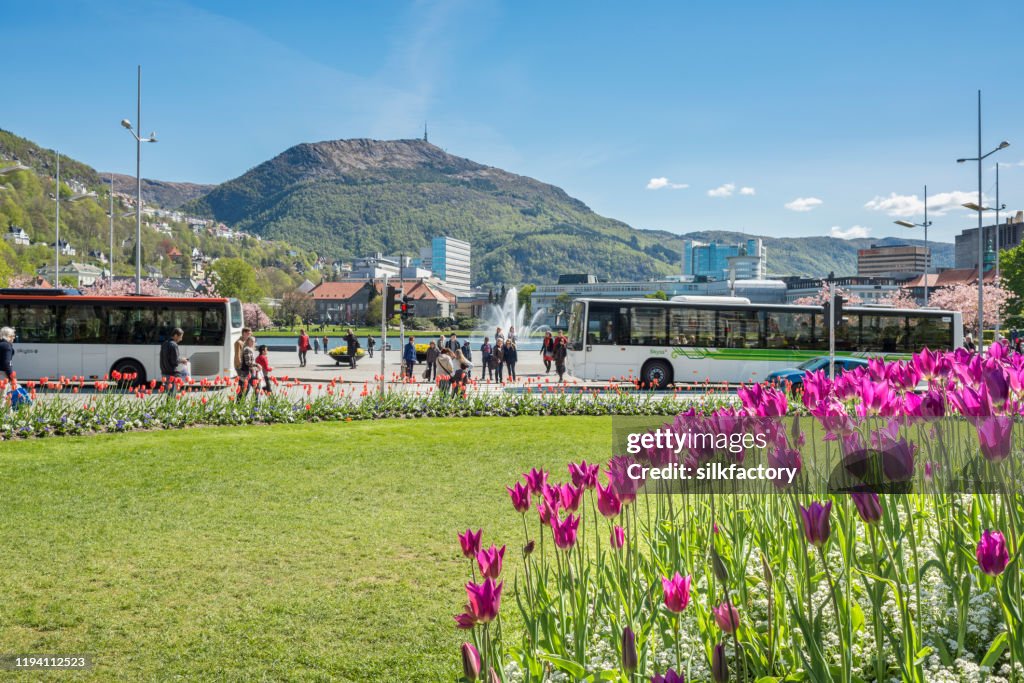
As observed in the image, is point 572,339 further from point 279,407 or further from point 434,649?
point 434,649

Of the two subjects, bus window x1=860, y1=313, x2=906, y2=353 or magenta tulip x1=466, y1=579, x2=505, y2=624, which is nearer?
magenta tulip x1=466, y1=579, x2=505, y2=624

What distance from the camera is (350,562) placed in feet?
21.0

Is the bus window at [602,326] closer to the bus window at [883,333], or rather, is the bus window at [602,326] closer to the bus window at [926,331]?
the bus window at [883,333]

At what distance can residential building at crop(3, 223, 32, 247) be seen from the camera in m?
142

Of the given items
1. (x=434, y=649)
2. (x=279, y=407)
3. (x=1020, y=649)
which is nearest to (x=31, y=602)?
(x=434, y=649)

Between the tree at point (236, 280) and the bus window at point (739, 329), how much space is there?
9511cm

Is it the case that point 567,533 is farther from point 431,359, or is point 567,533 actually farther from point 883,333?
point 883,333

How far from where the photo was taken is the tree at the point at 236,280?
110 metres

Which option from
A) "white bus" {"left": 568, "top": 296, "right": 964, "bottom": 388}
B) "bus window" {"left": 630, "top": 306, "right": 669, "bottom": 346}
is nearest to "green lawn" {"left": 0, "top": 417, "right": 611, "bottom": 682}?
"white bus" {"left": 568, "top": 296, "right": 964, "bottom": 388}

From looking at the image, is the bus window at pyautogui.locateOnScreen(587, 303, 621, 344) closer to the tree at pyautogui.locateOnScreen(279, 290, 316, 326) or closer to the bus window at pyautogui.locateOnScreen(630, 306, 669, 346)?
the bus window at pyautogui.locateOnScreen(630, 306, 669, 346)

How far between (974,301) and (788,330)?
163 ft

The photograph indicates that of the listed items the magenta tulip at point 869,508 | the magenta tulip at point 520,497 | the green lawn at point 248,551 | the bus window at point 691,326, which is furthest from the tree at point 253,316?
the magenta tulip at point 869,508

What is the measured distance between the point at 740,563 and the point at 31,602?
476 cm

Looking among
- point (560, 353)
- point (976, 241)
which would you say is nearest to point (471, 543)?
point (560, 353)
